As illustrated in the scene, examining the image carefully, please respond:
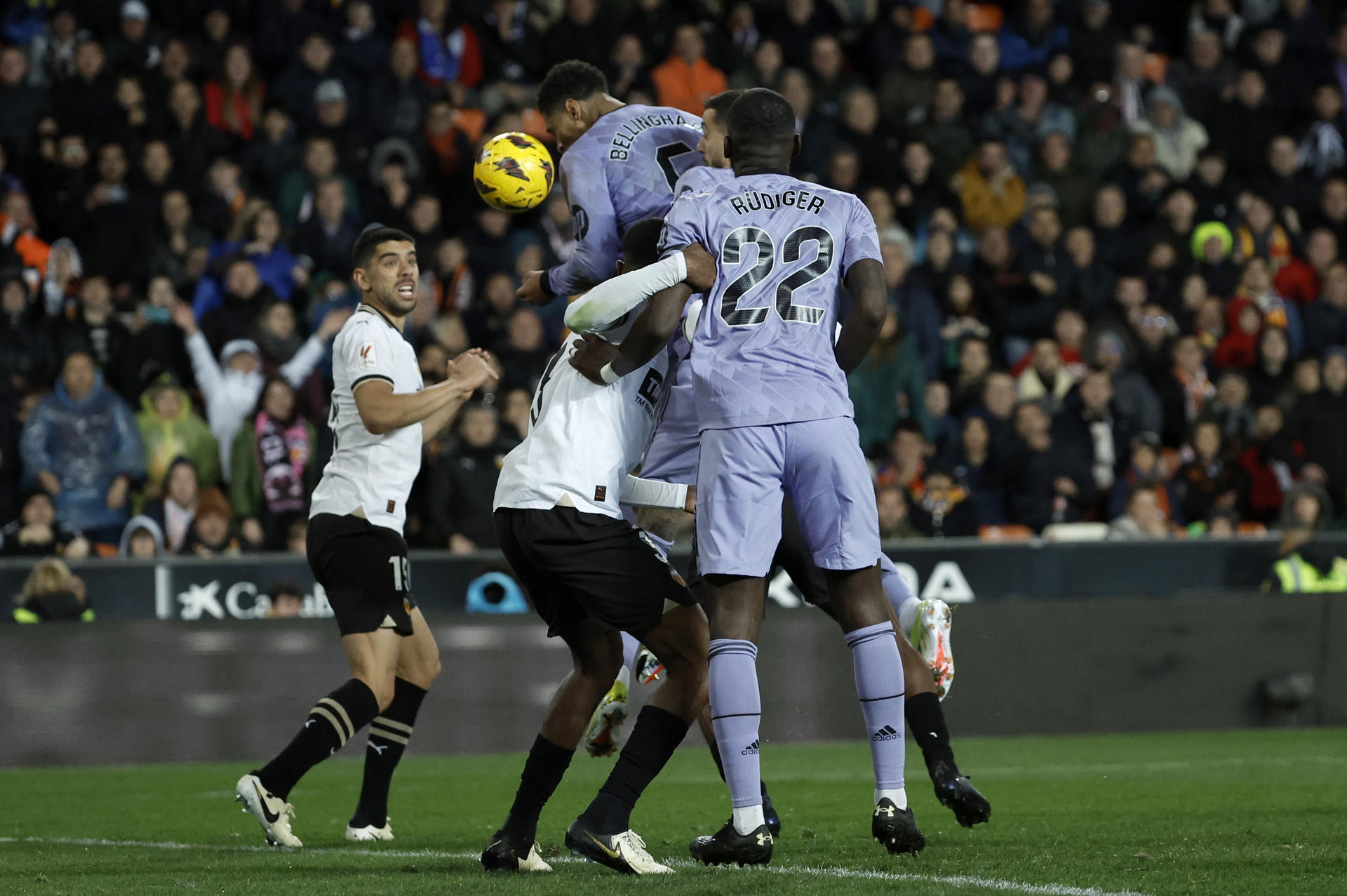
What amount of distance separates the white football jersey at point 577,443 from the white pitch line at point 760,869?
1.19 meters

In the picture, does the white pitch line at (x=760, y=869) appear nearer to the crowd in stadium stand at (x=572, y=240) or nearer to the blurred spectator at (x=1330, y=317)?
the crowd in stadium stand at (x=572, y=240)

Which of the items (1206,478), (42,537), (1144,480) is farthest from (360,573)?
(1206,478)

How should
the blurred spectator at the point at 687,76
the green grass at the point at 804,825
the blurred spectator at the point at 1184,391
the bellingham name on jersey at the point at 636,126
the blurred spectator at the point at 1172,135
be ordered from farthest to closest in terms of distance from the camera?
1. the blurred spectator at the point at 1172,135
2. the blurred spectator at the point at 687,76
3. the blurred spectator at the point at 1184,391
4. the bellingham name on jersey at the point at 636,126
5. the green grass at the point at 804,825

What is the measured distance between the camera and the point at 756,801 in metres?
5.21

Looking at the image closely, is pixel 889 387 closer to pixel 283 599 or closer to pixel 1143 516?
pixel 1143 516

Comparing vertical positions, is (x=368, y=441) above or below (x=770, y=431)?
below

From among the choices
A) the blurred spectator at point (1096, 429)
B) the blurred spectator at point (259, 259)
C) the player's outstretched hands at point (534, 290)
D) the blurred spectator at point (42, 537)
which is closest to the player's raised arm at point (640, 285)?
the player's outstretched hands at point (534, 290)

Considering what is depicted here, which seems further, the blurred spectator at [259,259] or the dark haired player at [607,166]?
the blurred spectator at [259,259]

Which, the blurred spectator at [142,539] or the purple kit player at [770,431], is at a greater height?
the purple kit player at [770,431]

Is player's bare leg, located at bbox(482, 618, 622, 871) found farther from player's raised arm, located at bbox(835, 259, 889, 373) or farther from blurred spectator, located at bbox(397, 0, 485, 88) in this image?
blurred spectator, located at bbox(397, 0, 485, 88)

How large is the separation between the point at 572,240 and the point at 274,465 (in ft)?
10.9

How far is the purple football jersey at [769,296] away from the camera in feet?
17.4

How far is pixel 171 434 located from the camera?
12539mm

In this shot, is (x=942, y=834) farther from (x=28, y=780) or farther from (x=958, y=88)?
(x=958, y=88)
